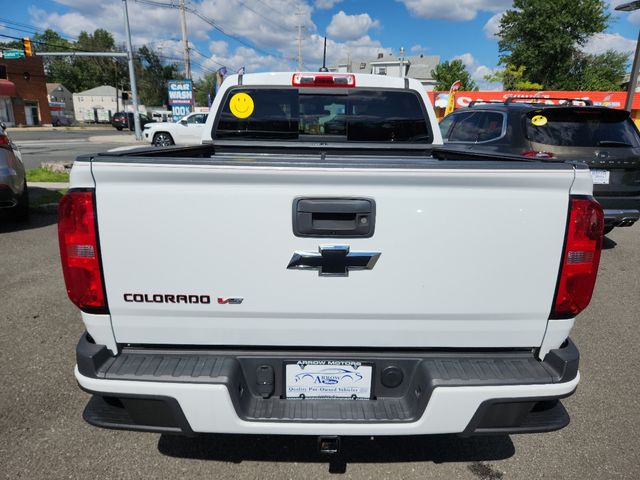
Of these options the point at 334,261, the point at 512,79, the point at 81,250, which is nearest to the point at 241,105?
the point at 81,250

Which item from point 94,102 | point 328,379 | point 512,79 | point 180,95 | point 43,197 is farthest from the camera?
point 94,102

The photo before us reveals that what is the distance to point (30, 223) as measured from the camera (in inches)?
278

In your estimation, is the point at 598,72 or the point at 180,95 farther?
the point at 598,72

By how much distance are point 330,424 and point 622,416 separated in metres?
2.17

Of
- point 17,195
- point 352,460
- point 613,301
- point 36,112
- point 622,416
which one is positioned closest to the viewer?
point 352,460

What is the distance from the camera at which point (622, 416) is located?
2.75 meters

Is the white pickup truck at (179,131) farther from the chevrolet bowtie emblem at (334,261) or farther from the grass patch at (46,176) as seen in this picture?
the chevrolet bowtie emblem at (334,261)

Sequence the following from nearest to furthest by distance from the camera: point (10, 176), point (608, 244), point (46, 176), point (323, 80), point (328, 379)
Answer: point (328, 379) → point (323, 80) → point (10, 176) → point (608, 244) → point (46, 176)

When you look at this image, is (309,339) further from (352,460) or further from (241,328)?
(352,460)

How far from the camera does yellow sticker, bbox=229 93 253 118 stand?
3504 mm

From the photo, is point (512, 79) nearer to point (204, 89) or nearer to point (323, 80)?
point (323, 80)

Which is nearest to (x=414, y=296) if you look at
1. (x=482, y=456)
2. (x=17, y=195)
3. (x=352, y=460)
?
(x=352, y=460)

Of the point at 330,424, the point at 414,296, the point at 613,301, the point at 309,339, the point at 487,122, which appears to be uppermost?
the point at 487,122

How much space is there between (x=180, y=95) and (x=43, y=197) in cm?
1735
